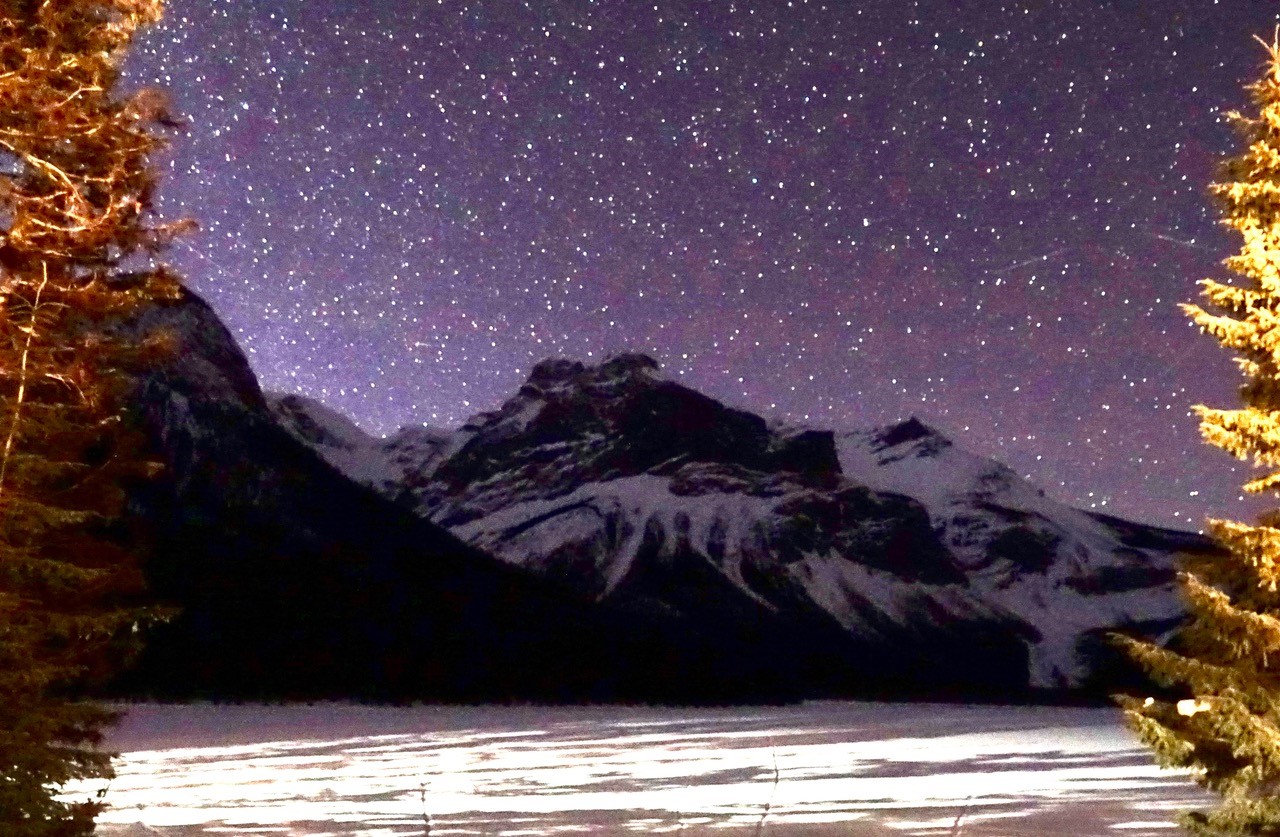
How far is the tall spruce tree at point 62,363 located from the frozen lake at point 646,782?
3337mm

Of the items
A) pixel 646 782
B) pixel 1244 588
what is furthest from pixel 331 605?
pixel 1244 588

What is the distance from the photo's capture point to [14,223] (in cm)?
988

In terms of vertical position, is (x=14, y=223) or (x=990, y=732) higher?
(x=14, y=223)

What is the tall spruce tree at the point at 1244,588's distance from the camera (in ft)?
32.8

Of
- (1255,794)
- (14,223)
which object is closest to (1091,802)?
(1255,794)

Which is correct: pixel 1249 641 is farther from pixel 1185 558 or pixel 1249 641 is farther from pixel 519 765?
pixel 519 765

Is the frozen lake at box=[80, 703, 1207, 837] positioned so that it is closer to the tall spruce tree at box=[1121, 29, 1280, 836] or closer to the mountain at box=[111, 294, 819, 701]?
the tall spruce tree at box=[1121, 29, 1280, 836]

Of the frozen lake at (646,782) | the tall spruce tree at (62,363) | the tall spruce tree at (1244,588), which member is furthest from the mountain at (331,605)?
the tall spruce tree at (1244,588)

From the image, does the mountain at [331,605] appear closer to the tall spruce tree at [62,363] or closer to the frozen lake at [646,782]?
the frozen lake at [646,782]

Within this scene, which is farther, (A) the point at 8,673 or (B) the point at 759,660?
(B) the point at 759,660

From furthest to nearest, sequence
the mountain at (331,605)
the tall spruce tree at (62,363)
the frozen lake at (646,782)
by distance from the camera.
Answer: the mountain at (331,605) → the frozen lake at (646,782) → the tall spruce tree at (62,363)

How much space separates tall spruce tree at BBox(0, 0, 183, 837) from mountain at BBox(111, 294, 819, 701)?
63.0 m

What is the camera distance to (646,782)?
1881cm

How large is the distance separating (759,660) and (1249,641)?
5077 inches
